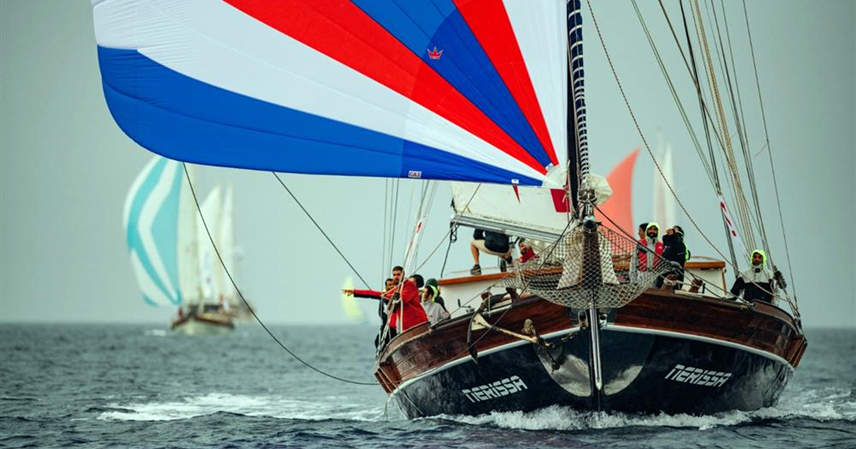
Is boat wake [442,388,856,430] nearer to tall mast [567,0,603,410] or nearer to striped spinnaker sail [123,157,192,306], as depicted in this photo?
tall mast [567,0,603,410]

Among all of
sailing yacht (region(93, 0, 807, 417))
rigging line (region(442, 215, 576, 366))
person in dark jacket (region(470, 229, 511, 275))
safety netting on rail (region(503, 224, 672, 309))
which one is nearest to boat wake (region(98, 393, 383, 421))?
person in dark jacket (region(470, 229, 511, 275))

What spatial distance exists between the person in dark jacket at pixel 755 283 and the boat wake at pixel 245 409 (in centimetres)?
645

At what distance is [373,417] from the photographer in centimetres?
1925

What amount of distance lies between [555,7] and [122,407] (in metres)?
12.0

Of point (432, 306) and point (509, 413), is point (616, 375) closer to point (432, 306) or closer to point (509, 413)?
point (509, 413)

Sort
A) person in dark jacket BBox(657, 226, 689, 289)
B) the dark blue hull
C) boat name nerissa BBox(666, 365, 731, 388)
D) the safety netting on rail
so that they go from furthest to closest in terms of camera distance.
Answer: person in dark jacket BBox(657, 226, 689, 289) < boat name nerissa BBox(666, 365, 731, 388) < the dark blue hull < the safety netting on rail

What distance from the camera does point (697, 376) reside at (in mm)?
13789

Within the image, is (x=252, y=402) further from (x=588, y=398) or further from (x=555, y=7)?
(x=555, y=7)

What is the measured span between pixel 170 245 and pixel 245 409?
194 feet

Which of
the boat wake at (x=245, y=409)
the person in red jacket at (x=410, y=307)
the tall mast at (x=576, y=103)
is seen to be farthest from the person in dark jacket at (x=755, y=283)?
the boat wake at (x=245, y=409)

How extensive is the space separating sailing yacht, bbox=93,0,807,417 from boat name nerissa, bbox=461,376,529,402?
33 mm

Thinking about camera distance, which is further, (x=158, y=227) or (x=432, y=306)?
(x=158, y=227)

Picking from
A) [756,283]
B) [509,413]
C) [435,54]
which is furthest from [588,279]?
[756,283]

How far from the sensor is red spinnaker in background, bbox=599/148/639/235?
4606 centimetres
